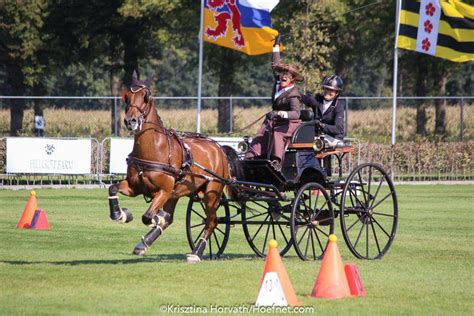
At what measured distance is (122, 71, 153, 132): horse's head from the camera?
42.9ft

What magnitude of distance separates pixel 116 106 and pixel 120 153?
4938mm

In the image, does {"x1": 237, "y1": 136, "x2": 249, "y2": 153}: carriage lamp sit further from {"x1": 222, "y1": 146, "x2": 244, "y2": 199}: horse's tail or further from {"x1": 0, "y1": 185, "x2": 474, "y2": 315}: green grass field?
{"x1": 0, "y1": 185, "x2": 474, "y2": 315}: green grass field

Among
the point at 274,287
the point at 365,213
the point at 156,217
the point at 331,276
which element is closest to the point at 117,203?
the point at 156,217

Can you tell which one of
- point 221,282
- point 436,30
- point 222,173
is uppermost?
point 436,30

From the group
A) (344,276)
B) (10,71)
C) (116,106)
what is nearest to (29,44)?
(10,71)

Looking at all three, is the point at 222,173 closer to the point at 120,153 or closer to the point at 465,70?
the point at 120,153

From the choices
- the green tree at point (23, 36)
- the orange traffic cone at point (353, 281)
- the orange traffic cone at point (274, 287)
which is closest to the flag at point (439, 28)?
the orange traffic cone at point (353, 281)

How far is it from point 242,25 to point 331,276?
1689cm

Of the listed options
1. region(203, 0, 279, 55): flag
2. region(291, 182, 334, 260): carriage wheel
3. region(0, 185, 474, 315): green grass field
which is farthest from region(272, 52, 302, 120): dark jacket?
region(203, 0, 279, 55): flag

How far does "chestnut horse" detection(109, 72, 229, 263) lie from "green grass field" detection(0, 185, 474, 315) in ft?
2.04

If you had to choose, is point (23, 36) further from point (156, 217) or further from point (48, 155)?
point (156, 217)

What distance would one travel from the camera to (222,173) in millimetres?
14344

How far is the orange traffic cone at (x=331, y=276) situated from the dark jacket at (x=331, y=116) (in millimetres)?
4498

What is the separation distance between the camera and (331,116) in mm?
15406
